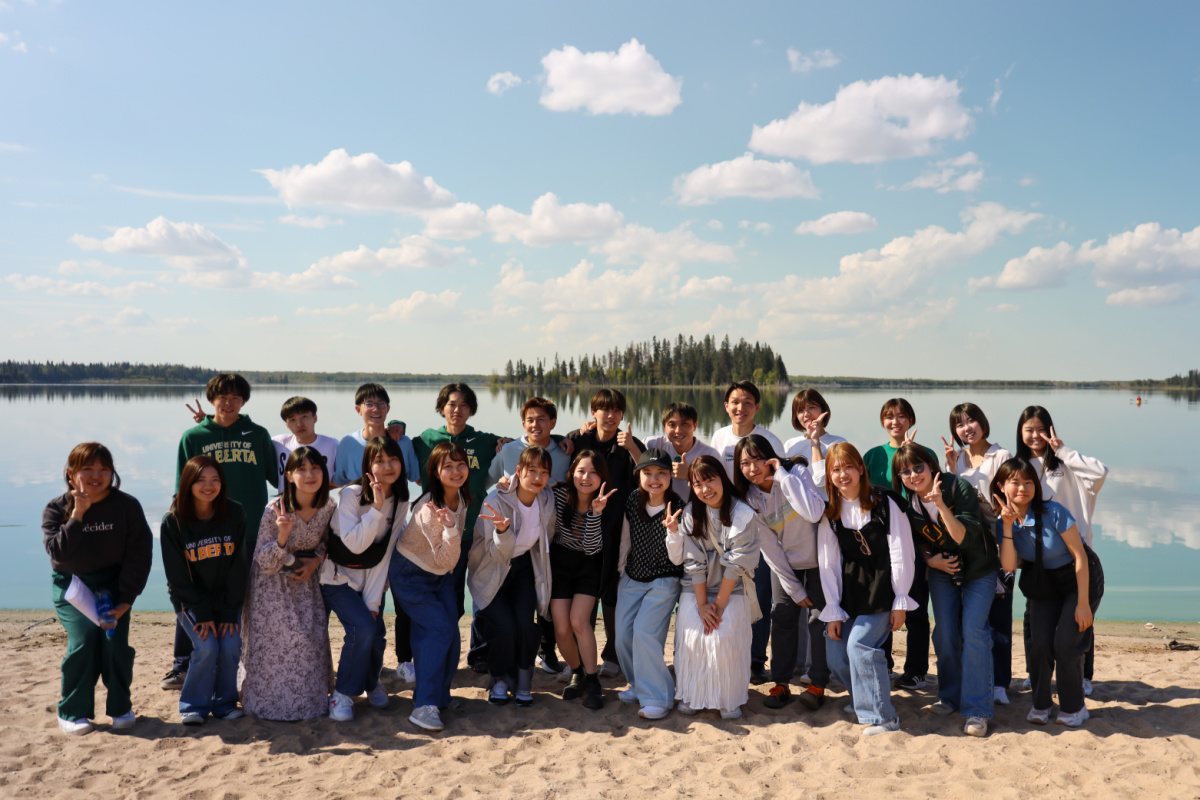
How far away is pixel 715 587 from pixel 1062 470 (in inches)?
106

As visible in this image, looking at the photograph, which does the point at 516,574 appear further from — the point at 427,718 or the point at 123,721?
the point at 123,721

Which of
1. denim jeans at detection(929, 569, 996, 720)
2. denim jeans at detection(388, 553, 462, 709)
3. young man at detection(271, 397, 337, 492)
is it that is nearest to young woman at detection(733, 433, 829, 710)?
denim jeans at detection(929, 569, 996, 720)

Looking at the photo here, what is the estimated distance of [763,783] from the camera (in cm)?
407

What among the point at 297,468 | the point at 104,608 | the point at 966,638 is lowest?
the point at 966,638

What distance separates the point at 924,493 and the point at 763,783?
214cm

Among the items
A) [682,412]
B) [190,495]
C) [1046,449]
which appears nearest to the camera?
[190,495]

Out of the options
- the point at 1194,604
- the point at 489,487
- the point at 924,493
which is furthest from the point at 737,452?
the point at 1194,604

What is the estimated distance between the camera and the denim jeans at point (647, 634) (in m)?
4.98

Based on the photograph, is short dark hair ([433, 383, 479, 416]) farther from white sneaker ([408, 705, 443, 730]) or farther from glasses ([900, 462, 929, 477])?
glasses ([900, 462, 929, 477])

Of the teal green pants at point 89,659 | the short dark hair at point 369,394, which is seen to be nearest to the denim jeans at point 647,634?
the short dark hair at point 369,394

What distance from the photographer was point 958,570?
15.5 ft

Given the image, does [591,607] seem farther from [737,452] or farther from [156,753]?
[156,753]

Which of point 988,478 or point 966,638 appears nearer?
point 966,638

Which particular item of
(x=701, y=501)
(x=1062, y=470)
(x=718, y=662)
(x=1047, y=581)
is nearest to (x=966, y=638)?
(x=1047, y=581)
